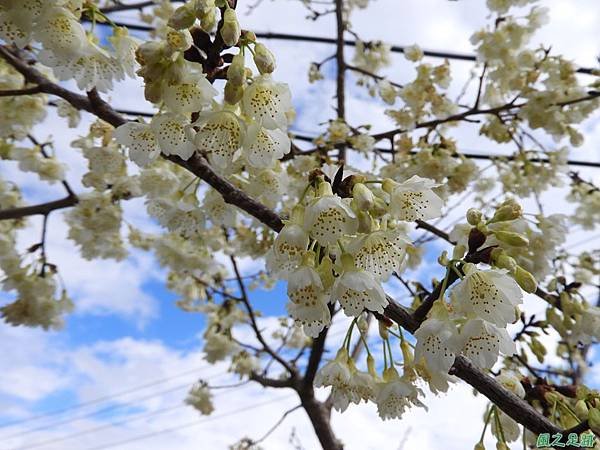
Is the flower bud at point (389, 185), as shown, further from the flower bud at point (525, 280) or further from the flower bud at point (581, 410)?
the flower bud at point (581, 410)

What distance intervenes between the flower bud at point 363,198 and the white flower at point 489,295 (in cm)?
27

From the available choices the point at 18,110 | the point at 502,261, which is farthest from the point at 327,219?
the point at 18,110

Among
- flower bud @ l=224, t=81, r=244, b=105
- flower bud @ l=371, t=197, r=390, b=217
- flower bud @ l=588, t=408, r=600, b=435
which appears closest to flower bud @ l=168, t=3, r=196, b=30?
flower bud @ l=224, t=81, r=244, b=105

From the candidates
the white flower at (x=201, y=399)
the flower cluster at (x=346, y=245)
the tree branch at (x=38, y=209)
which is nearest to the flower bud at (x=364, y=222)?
the flower cluster at (x=346, y=245)

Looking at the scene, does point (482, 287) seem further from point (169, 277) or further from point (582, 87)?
point (169, 277)

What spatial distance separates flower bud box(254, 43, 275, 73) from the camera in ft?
3.45

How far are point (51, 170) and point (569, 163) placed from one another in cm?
341

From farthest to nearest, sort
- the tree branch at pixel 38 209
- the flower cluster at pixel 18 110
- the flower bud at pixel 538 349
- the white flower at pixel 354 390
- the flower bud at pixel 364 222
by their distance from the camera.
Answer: the flower cluster at pixel 18 110, the tree branch at pixel 38 209, the flower bud at pixel 538 349, the white flower at pixel 354 390, the flower bud at pixel 364 222

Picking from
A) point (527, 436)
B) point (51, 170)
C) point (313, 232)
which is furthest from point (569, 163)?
point (51, 170)

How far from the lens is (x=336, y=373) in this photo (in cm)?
139

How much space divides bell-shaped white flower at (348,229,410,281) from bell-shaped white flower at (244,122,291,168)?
1.00 ft

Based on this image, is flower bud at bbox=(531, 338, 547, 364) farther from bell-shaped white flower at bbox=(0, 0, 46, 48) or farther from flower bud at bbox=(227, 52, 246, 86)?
bell-shaped white flower at bbox=(0, 0, 46, 48)

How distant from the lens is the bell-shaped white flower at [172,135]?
3.88ft

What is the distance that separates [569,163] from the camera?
3395mm
